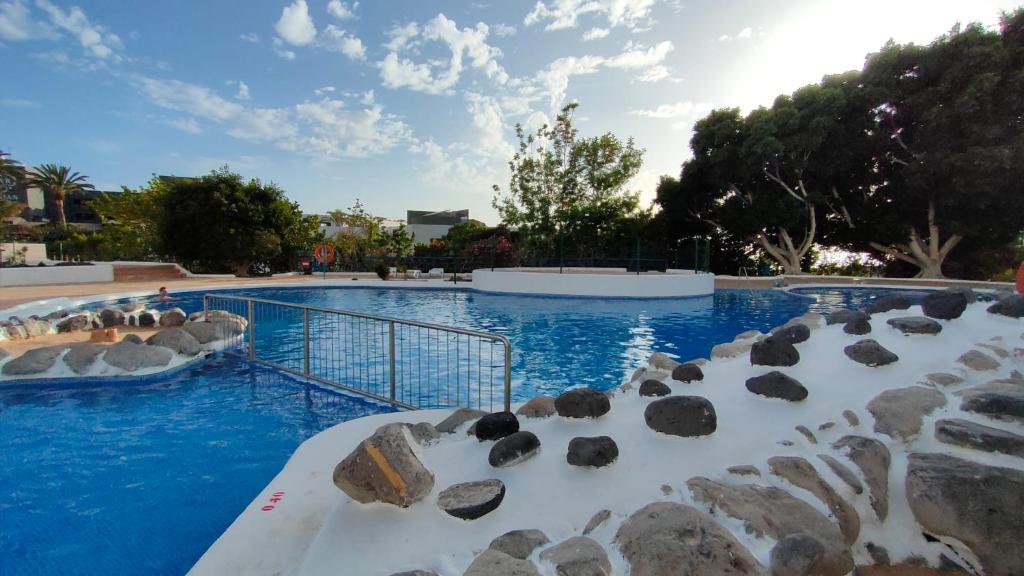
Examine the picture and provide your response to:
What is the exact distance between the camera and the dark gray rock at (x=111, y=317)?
10531 mm

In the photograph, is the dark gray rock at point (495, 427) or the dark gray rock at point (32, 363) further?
the dark gray rock at point (32, 363)

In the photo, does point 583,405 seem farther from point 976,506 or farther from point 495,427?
point 976,506

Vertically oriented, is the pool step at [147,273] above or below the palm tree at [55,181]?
below

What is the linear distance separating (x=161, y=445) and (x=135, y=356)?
130 inches

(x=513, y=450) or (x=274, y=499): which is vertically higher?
(x=513, y=450)

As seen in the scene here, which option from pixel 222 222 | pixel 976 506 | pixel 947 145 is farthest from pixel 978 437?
pixel 222 222

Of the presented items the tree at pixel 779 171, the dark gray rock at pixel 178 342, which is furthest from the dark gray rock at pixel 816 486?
the tree at pixel 779 171

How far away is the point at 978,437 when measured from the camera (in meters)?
2.85

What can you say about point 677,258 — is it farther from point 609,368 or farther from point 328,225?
point 328,225

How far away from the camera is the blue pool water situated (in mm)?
3125

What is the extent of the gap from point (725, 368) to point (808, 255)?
105 ft

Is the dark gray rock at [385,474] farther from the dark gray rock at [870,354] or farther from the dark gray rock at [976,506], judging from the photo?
the dark gray rock at [870,354]

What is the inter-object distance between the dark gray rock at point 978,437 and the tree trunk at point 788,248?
2778 centimetres

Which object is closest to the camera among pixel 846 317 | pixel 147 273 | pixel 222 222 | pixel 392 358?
pixel 846 317
